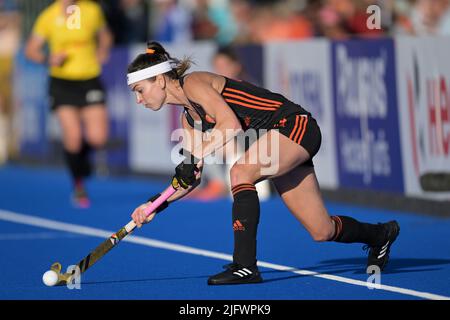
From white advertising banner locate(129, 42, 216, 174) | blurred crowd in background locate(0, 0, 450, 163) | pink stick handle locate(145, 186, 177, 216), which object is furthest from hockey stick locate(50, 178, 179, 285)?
white advertising banner locate(129, 42, 216, 174)

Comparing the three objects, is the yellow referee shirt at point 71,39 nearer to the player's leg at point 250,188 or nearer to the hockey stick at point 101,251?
the hockey stick at point 101,251

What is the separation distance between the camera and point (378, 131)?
1251cm

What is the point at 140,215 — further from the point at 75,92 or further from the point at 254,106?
the point at 75,92

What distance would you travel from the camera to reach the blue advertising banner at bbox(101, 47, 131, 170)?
17797mm

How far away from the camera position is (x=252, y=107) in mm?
7871

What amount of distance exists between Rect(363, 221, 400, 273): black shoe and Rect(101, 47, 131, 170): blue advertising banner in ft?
31.6

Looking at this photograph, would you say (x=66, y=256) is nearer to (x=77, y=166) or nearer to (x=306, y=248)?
(x=306, y=248)

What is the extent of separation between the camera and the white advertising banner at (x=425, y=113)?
1152 centimetres

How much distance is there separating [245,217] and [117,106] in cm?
1058

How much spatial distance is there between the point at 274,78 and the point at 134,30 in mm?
5604

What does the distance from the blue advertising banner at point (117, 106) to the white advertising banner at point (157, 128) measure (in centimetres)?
19

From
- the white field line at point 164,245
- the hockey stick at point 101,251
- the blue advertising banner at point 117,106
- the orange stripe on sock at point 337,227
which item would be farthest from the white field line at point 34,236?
the blue advertising banner at point 117,106

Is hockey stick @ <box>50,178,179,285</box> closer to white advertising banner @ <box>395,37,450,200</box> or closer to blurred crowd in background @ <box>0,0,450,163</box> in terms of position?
white advertising banner @ <box>395,37,450,200</box>

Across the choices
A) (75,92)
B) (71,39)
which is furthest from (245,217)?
(71,39)
